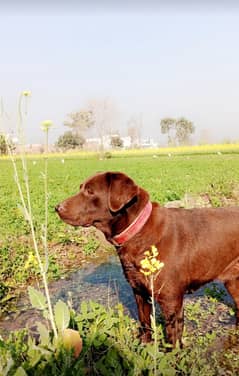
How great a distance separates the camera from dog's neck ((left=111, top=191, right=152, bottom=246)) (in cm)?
375

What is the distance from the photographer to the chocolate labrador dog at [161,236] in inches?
147

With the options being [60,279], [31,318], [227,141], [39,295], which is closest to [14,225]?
[60,279]

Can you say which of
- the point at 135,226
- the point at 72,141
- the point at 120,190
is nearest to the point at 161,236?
the point at 135,226

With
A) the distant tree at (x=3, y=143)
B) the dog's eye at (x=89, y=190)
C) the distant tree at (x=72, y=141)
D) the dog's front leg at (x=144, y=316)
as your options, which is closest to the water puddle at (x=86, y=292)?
the dog's front leg at (x=144, y=316)

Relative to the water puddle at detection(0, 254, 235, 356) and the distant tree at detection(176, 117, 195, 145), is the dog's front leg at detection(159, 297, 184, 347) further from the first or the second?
the distant tree at detection(176, 117, 195, 145)

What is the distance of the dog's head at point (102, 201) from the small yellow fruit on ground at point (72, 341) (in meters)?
1.19

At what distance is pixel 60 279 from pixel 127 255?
2.81m

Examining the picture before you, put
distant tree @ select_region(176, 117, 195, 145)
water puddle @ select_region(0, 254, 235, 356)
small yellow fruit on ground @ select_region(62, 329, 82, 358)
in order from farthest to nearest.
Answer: distant tree @ select_region(176, 117, 195, 145), water puddle @ select_region(0, 254, 235, 356), small yellow fruit on ground @ select_region(62, 329, 82, 358)

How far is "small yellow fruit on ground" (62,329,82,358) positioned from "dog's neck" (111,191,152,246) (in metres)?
1.12

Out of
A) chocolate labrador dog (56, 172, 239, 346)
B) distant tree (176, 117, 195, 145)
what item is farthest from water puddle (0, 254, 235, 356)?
distant tree (176, 117, 195, 145)

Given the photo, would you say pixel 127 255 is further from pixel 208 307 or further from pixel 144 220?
pixel 208 307

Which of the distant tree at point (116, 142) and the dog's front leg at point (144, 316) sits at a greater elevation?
the distant tree at point (116, 142)

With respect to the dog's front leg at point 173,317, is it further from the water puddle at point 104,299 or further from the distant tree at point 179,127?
the distant tree at point 179,127

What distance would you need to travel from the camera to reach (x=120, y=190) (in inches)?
148
